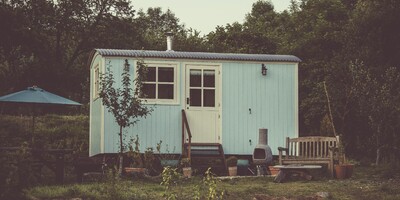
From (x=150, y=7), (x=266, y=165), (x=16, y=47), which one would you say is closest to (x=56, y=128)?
(x=16, y=47)

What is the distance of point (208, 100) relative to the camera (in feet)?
53.8

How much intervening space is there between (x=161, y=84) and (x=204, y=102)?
41.7 inches

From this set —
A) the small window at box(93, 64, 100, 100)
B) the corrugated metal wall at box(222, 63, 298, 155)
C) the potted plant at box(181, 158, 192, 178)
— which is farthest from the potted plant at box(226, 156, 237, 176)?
the small window at box(93, 64, 100, 100)

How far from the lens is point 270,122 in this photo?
16.7 m

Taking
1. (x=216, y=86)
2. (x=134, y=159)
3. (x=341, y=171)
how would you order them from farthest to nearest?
(x=216, y=86), (x=134, y=159), (x=341, y=171)

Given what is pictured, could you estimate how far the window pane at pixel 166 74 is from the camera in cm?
1621

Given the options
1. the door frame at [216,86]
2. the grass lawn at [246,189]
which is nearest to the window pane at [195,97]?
the door frame at [216,86]

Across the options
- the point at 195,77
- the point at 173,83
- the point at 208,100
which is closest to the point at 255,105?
the point at 208,100

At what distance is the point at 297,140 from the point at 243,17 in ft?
103

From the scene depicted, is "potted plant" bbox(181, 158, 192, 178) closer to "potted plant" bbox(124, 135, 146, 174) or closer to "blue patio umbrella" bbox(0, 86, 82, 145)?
"potted plant" bbox(124, 135, 146, 174)

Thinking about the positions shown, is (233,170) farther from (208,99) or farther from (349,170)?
(349,170)

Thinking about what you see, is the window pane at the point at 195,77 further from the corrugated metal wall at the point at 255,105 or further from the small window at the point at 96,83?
the small window at the point at 96,83

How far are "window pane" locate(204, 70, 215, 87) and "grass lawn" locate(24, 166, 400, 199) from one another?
124 inches

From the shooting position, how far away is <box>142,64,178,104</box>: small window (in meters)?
16.1
